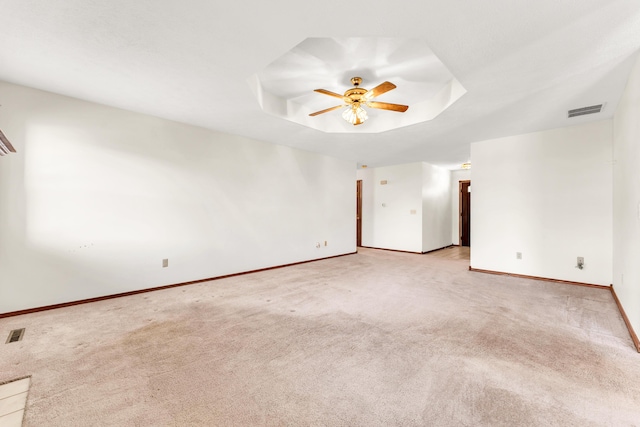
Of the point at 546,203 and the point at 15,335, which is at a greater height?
the point at 546,203

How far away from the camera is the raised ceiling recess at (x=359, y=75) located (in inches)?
99.7

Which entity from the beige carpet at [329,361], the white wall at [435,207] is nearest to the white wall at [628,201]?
the beige carpet at [329,361]

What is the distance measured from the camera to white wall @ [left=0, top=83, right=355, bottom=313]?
287 centimetres

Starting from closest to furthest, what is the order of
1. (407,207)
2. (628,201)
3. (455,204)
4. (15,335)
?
(15,335), (628,201), (407,207), (455,204)

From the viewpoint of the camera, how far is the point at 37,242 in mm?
2936

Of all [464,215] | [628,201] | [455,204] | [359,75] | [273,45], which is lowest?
[464,215]

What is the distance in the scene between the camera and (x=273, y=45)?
83.6 inches

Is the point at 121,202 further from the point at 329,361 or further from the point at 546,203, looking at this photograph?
the point at 546,203

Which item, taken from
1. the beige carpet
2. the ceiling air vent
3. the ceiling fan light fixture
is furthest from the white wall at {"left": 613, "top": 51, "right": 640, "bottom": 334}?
the ceiling fan light fixture

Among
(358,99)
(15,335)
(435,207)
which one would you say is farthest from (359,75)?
(435,207)

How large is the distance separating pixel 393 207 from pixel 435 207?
4.14ft

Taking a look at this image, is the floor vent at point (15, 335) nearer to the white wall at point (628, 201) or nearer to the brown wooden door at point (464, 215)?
the white wall at point (628, 201)

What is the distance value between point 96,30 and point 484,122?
459 centimetres

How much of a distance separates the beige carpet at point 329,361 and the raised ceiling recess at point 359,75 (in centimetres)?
261
